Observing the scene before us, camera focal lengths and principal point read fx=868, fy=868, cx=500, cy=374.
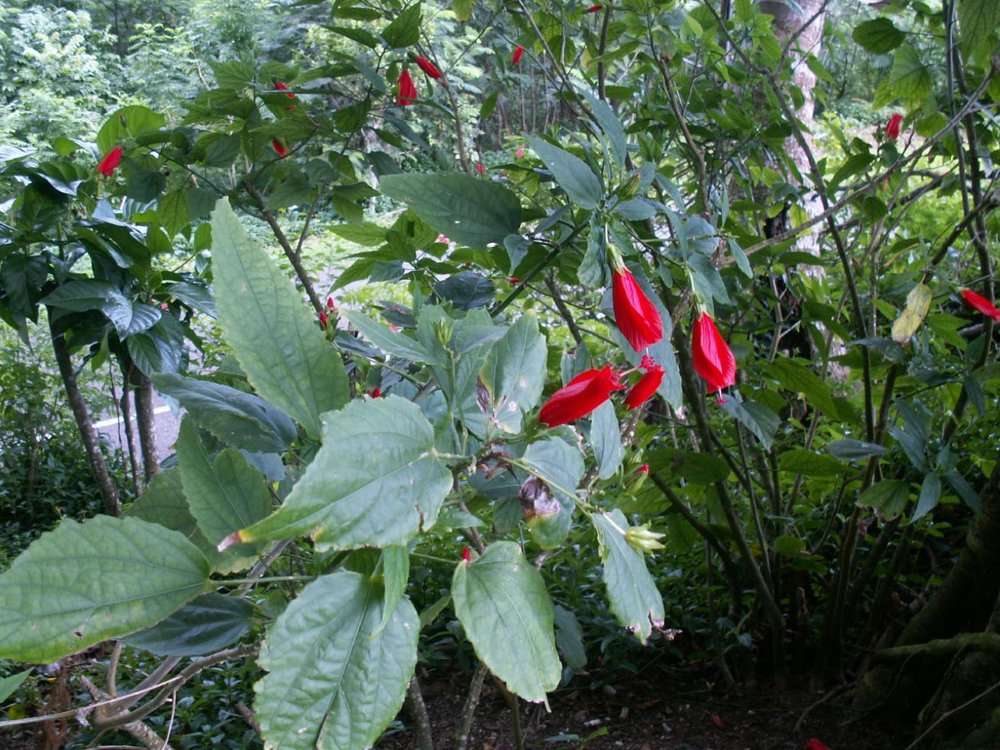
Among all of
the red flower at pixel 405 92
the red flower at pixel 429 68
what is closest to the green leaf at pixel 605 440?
the red flower at pixel 405 92

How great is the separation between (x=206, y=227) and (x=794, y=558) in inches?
63.3

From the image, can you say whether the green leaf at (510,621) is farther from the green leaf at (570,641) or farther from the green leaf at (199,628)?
the green leaf at (570,641)

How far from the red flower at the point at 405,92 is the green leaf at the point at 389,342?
1.05 m

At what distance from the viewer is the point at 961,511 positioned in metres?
2.15

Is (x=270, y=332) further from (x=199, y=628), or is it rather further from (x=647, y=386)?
(x=647, y=386)

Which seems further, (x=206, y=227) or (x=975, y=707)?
(x=206, y=227)

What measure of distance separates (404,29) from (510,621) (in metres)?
1.05

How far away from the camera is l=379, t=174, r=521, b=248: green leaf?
2.53 feet

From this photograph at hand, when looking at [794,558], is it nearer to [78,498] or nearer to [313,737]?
[313,737]

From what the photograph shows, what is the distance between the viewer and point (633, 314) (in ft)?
2.40

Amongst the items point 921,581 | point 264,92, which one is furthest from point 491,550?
point 921,581

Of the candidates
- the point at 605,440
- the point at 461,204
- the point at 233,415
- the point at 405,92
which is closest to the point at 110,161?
the point at 405,92

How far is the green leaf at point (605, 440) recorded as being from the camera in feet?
2.16

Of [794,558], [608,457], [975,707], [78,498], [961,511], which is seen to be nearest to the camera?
[608,457]
